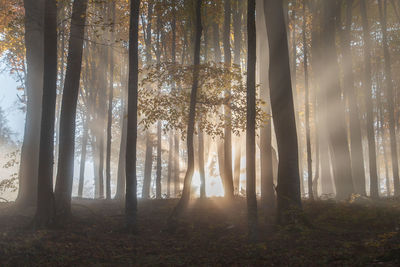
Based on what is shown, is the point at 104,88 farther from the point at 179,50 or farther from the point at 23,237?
the point at 23,237

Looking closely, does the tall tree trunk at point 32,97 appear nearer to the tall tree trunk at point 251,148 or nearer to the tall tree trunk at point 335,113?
the tall tree trunk at point 251,148

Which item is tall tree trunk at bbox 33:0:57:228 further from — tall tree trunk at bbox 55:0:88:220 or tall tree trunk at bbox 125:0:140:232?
tall tree trunk at bbox 125:0:140:232

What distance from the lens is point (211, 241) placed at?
938cm

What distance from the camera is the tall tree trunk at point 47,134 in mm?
9531

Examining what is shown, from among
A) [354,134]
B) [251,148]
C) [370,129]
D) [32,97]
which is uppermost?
[32,97]

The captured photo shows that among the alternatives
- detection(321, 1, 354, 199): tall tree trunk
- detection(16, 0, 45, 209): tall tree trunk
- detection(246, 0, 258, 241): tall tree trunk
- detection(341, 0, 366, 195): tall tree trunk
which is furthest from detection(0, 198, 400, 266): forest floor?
detection(341, 0, 366, 195): tall tree trunk

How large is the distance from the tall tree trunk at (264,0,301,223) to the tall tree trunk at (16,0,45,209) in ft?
30.4

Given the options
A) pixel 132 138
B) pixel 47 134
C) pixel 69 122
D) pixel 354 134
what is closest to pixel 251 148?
pixel 132 138

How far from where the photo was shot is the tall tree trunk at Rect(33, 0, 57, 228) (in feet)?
31.3

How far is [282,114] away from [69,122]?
23.3 feet

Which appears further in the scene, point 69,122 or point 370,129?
point 370,129

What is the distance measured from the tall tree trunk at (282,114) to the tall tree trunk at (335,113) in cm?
659

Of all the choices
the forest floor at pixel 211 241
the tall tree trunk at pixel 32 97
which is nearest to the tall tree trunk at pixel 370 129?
the forest floor at pixel 211 241

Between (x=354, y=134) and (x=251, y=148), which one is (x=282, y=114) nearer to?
(x=251, y=148)
